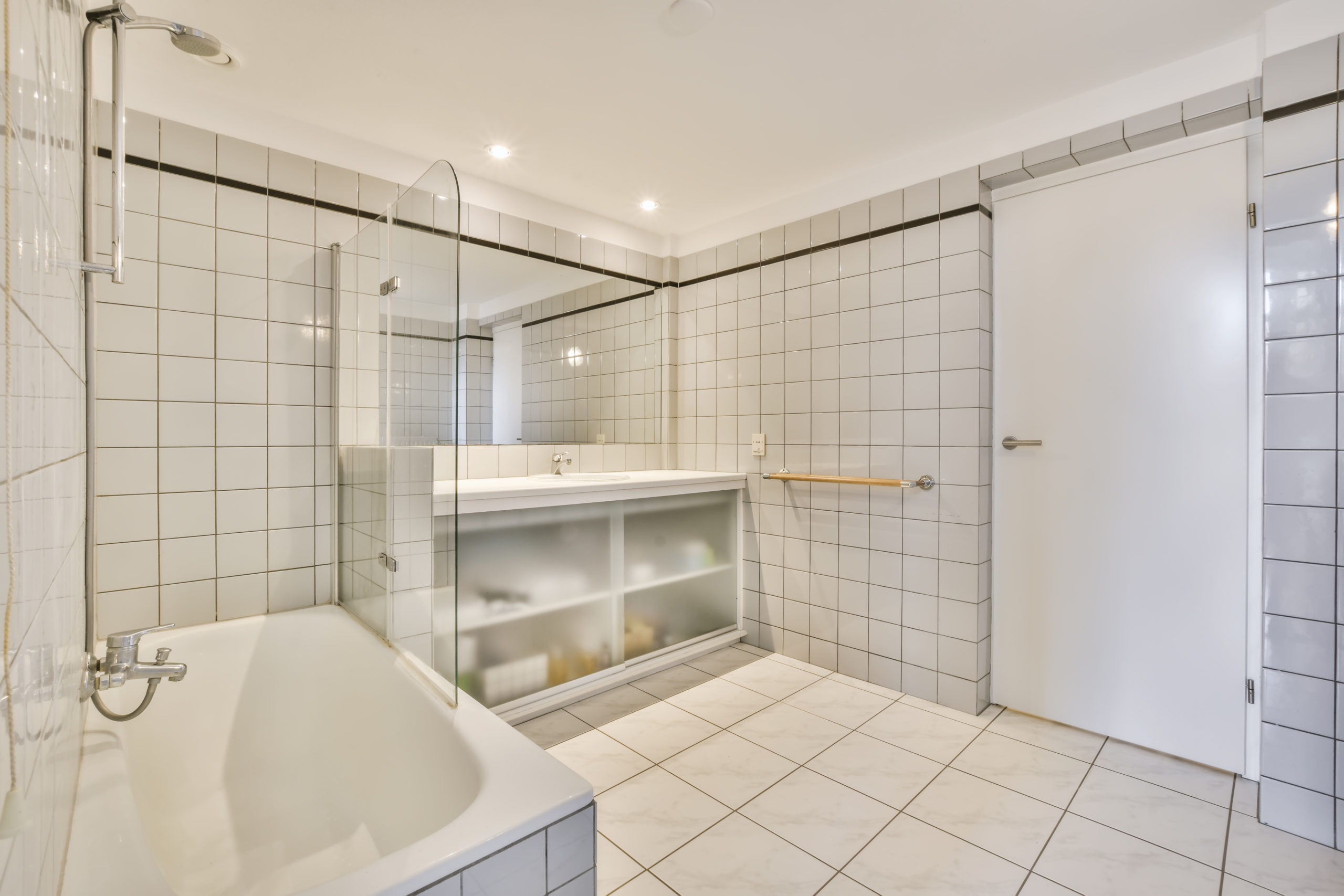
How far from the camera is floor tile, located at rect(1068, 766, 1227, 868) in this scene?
1.51 meters

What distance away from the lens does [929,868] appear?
144 centimetres

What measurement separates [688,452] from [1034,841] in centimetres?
214

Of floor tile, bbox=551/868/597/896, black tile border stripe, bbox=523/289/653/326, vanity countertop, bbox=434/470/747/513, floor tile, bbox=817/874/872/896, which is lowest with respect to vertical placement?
floor tile, bbox=817/874/872/896

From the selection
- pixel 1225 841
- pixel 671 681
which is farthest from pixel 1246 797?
pixel 671 681

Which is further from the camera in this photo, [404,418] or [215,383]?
[215,383]

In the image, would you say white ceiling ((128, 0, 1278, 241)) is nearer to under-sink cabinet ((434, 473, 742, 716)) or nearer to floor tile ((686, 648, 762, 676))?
under-sink cabinet ((434, 473, 742, 716))

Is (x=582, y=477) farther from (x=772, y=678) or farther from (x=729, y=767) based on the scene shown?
(x=729, y=767)

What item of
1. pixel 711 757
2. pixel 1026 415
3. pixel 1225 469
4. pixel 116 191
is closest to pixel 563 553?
pixel 711 757

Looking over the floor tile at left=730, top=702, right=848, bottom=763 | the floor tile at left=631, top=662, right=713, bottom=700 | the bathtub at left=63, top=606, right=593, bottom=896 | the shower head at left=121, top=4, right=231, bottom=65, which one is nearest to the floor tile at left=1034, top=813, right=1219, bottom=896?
the floor tile at left=730, top=702, right=848, bottom=763

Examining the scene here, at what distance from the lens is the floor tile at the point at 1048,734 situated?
1.97m

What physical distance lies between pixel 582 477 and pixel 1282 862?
8.10 ft

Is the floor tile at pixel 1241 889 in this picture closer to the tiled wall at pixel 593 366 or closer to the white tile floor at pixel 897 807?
the white tile floor at pixel 897 807

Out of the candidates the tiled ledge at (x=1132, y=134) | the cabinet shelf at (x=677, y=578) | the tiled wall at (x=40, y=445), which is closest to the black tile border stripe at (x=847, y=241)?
the tiled ledge at (x=1132, y=134)

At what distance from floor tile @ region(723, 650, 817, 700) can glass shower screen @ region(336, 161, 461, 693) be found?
1.47 meters
